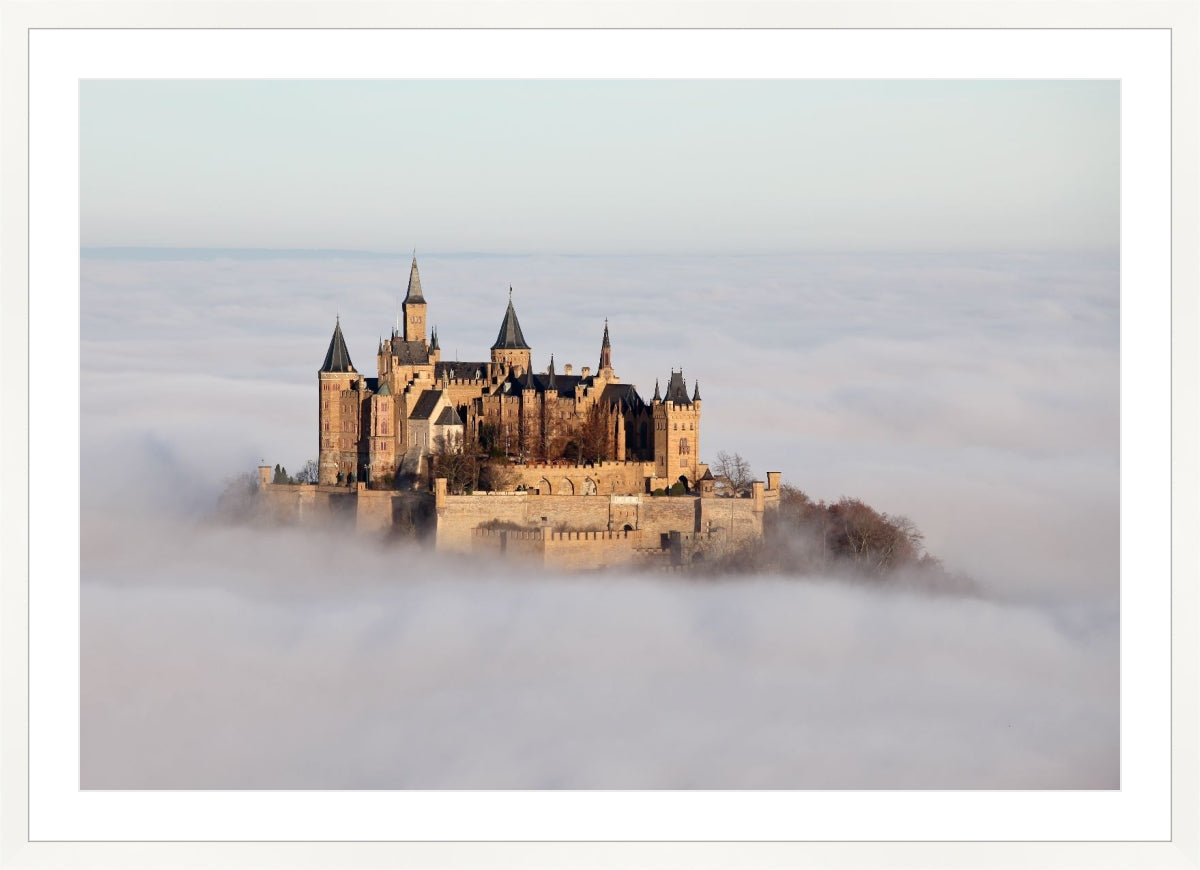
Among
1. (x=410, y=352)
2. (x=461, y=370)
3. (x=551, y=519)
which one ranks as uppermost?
(x=410, y=352)

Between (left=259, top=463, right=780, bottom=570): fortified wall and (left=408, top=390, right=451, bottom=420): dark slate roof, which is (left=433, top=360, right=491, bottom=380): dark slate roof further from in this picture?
(left=259, top=463, right=780, bottom=570): fortified wall

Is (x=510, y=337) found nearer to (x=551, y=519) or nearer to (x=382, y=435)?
(x=382, y=435)

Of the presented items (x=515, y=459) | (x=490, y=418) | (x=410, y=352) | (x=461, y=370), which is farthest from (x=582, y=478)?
(x=410, y=352)

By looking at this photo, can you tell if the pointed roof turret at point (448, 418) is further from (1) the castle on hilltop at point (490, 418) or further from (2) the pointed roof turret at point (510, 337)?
(2) the pointed roof turret at point (510, 337)

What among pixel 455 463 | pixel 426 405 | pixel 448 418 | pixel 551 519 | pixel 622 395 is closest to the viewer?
pixel 551 519

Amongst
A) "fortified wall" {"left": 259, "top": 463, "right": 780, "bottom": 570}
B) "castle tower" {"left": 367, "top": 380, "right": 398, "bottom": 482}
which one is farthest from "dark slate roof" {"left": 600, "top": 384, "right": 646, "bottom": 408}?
"castle tower" {"left": 367, "top": 380, "right": 398, "bottom": 482}

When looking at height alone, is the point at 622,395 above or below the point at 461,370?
below

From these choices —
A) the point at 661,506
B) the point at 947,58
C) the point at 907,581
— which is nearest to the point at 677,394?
the point at 661,506
